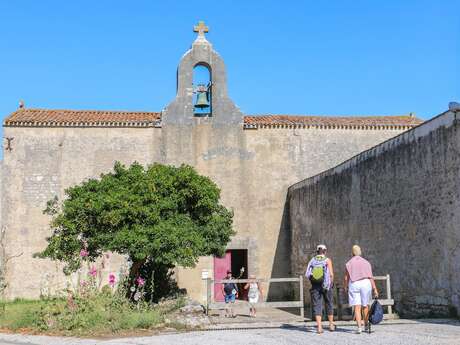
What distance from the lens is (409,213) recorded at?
1327 cm

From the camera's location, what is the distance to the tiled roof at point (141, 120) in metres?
21.8

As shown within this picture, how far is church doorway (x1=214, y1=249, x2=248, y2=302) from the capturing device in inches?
858

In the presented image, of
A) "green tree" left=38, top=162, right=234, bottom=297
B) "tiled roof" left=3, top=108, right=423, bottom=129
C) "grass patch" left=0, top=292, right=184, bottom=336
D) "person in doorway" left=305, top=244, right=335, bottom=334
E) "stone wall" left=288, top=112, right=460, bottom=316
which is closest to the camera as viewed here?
"person in doorway" left=305, top=244, right=335, bottom=334

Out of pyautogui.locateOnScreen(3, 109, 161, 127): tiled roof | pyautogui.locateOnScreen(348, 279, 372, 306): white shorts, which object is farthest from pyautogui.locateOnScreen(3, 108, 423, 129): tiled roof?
pyautogui.locateOnScreen(348, 279, 372, 306): white shorts

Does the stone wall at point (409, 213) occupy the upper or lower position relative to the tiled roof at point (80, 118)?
lower

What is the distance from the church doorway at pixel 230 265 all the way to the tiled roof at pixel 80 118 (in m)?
5.83

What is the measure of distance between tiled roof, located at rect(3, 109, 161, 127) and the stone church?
0.04m

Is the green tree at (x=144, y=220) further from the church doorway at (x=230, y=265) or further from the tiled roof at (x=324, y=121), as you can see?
the tiled roof at (x=324, y=121)

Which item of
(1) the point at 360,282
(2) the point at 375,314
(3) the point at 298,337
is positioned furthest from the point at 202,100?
(2) the point at 375,314

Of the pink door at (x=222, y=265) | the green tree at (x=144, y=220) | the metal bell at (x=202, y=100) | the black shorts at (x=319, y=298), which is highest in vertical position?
the metal bell at (x=202, y=100)

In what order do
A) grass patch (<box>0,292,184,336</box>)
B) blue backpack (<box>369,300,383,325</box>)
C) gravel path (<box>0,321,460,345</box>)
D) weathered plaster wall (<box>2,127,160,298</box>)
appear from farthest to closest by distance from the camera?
weathered plaster wall (<box>2,127,160,298</box>) < grass patch (<box>0,292,184,336</box>) < blue backpack (<box>369,300,383,325</box>) < gravel path (<box>0,321,460,345</box>)

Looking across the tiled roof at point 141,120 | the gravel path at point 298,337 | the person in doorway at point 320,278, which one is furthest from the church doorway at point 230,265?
the person in doorway at point 320,278

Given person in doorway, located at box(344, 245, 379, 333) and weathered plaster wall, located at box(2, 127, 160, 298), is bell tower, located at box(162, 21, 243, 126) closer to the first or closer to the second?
weathered plaster wall, located at box(2, 127, 160, 298)

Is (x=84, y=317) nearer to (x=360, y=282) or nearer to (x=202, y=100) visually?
(x=360, y=282)
